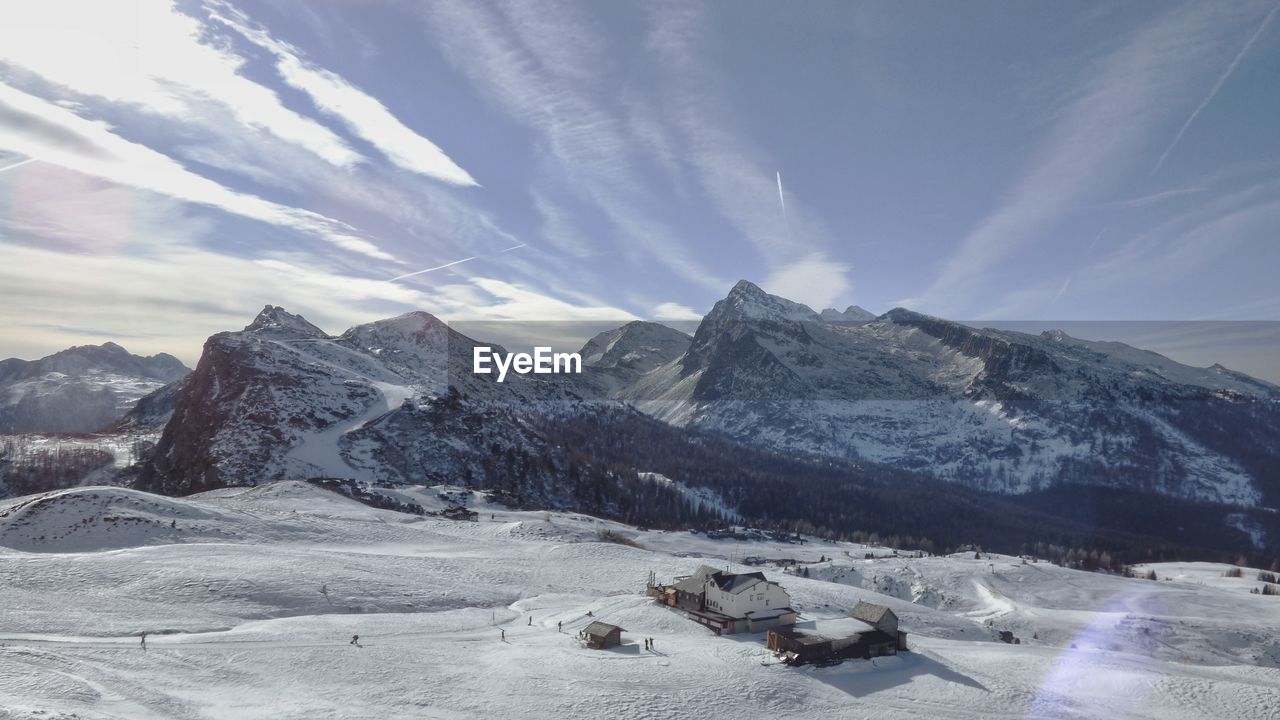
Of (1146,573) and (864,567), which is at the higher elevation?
(864,567)

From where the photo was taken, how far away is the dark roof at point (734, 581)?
5259 cm

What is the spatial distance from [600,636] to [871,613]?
20.6 metres

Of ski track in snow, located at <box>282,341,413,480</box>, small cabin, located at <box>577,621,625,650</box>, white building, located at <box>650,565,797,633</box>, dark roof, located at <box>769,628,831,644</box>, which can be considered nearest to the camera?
small cabin, located at <box>577,621,625,650</box>

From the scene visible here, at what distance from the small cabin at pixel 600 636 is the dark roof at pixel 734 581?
11.1 meters

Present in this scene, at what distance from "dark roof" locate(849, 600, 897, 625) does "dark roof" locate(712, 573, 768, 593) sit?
7604 millimetres

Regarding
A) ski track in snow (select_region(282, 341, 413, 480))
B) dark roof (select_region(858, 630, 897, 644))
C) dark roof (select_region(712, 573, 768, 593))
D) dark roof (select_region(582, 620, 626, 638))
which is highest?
ski track in snow (select_region(282, 341, 413, 480))

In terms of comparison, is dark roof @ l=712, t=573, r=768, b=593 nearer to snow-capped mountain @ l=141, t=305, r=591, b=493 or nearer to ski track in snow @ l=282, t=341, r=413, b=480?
ski track in snow @ l=282, t=341, r=413, b=480

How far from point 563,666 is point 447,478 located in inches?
4028

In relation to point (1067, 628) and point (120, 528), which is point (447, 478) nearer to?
point (120, 528)

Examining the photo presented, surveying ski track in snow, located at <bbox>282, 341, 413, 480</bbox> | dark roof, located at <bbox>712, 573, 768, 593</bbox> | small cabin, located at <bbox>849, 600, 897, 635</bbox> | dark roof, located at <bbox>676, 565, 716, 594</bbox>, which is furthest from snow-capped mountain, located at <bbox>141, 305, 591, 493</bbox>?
small cabin, located at <bbox>849, 600, 897, 635</bbox>

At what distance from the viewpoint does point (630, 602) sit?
58.3 metres

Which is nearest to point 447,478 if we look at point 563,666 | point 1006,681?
point 563,666

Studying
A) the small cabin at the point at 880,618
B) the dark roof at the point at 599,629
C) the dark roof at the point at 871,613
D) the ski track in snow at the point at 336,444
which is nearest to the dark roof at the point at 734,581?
the dark roof at the point at 871,613

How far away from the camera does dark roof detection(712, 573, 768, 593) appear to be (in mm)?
52594
